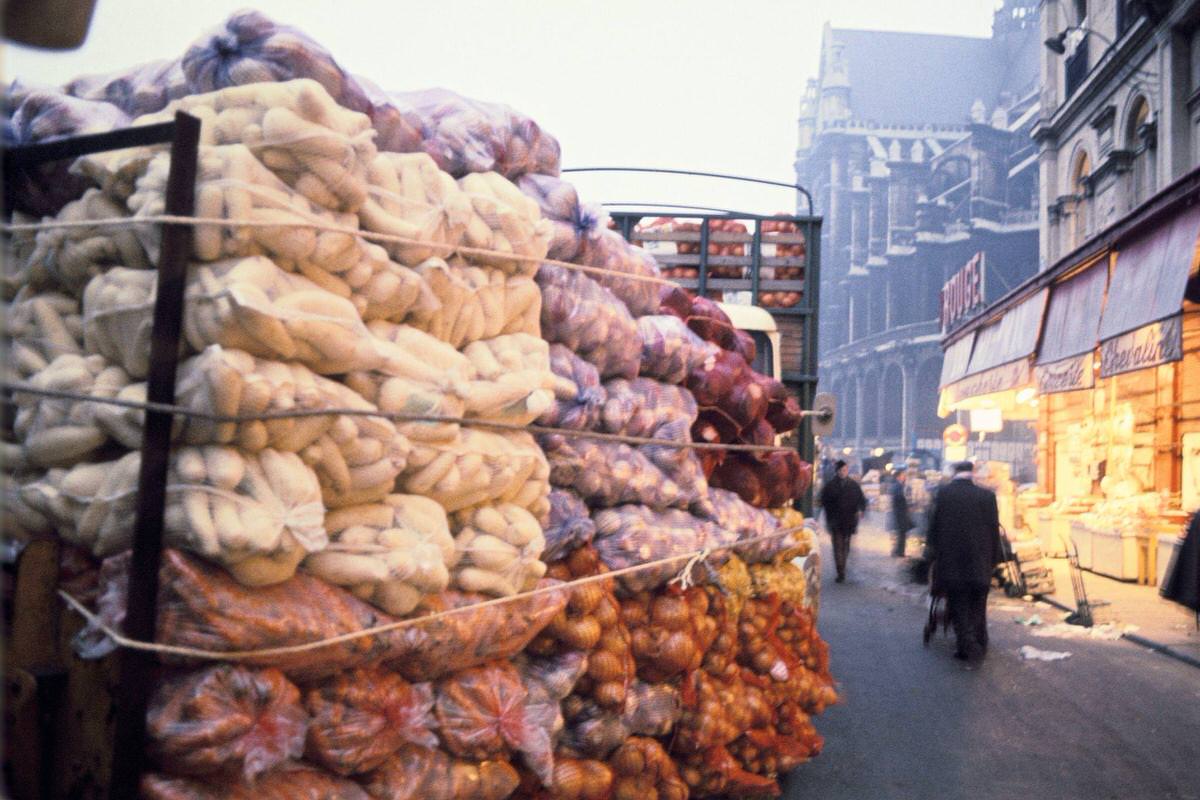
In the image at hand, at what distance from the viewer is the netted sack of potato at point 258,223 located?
2.17m

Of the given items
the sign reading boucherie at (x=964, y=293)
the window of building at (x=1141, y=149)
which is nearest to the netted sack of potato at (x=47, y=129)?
the window of building at (x=1141, y=149)

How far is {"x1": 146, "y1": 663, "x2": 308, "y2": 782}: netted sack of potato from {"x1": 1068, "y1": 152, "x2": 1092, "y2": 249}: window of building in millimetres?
23806

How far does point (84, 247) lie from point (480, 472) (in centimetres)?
113

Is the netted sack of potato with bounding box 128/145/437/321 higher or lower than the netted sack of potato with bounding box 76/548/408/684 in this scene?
higher

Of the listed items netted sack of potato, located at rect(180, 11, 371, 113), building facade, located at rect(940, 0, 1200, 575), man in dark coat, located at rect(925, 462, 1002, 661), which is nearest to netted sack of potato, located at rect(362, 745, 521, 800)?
netted sack of potato, located at rect(180, 11, 371, 113)

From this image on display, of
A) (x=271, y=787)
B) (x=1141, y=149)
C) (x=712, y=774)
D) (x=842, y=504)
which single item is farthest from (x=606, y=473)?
(x=1141, y=149)

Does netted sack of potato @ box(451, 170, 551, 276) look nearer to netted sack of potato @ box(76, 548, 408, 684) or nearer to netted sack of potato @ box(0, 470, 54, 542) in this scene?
netted sack of potato @ box(76, 548, 408, 684)

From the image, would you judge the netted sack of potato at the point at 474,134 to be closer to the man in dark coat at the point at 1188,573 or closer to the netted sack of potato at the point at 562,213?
the netted sack of potato at the point at 562,213

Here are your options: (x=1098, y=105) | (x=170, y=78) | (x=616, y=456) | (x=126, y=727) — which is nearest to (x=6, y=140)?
(x=170, y=78)

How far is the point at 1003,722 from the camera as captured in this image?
6703mm

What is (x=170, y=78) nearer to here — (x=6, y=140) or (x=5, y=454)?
(x=6, y=140)

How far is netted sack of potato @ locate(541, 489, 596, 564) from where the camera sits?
10.8ft

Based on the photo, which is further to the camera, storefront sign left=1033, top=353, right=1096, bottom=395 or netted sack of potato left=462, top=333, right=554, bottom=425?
storefront sign left=1033, top=353, right=1096, bottom=395

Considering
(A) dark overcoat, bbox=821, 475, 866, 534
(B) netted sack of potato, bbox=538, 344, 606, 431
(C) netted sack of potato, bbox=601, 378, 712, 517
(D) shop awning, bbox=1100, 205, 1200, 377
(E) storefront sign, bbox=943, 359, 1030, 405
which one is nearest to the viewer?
(B) netted sack of potato, bbox=538, 344, 606, 431
